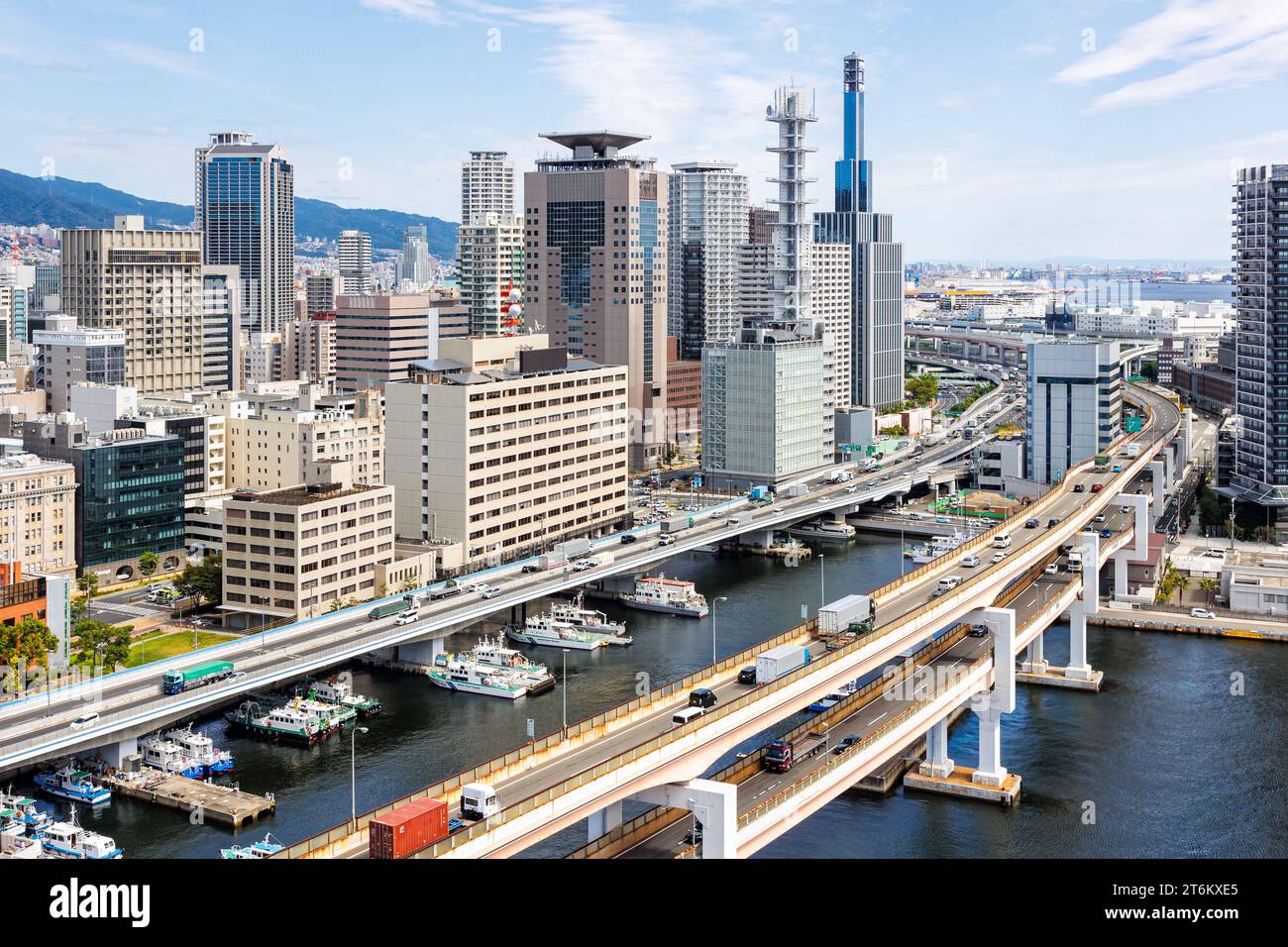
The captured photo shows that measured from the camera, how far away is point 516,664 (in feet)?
79.8

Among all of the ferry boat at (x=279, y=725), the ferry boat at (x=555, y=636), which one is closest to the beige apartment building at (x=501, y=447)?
→ the ferry boat at (x=555, y=636)

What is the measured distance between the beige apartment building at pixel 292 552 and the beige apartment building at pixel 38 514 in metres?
4.39

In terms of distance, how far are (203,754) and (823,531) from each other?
22.4 meters

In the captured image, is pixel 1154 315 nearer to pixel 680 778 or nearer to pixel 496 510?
pixel 496 510

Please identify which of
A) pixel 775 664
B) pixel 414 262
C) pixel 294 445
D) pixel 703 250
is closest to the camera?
pixel 775 664

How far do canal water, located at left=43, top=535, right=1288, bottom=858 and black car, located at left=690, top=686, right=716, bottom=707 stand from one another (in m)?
2.48

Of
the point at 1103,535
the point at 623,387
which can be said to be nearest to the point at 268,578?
the point at 623,387

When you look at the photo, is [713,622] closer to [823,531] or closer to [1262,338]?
[823,531]

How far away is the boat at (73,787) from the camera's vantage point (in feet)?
59.0

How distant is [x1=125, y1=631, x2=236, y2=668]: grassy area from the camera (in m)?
23.1

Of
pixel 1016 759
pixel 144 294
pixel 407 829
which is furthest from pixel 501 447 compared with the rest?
pixel 144 294

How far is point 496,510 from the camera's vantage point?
30625 millimetres

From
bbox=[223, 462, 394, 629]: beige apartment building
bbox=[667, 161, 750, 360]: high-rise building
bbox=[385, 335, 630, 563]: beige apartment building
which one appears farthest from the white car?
bbox=[667, 161, 750, 360]: high-rise building

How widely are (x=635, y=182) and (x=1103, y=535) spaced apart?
2444 centimetres
